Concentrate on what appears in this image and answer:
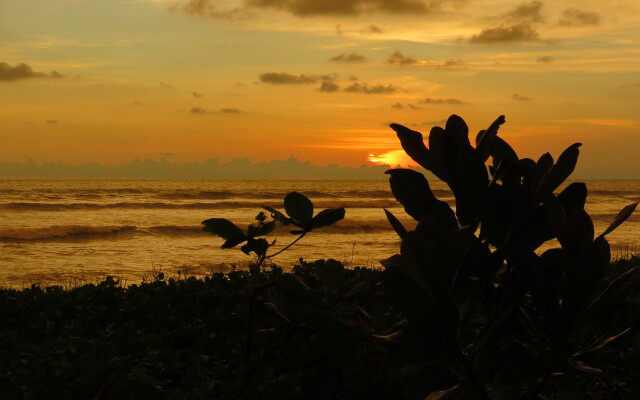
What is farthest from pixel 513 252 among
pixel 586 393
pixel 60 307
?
pixel 60 307

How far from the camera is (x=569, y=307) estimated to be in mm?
1411

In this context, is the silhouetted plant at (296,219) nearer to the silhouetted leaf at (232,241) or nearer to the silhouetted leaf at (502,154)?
the silhouetted leaf at (232,241)

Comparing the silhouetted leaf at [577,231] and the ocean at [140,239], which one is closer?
the silhouetted leaf at [577,231]

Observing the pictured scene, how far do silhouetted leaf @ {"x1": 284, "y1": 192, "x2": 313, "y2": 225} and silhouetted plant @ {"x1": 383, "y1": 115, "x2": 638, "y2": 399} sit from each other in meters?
0.41

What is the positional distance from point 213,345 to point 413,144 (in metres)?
2.13

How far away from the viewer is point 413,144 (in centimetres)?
160

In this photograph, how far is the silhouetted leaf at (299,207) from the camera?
200 cm

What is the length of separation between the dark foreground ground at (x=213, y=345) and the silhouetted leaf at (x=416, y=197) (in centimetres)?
34

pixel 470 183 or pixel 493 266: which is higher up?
pixel 470 183

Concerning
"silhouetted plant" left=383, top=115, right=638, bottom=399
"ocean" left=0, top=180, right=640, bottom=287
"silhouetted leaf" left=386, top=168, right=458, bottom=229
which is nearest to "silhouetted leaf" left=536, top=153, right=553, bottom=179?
"silhouetted plant" left=383, top=115, right=638, bottom=399

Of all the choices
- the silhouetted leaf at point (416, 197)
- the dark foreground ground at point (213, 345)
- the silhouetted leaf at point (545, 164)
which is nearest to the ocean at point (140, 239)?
the dark foreground ground at point (213, 345)

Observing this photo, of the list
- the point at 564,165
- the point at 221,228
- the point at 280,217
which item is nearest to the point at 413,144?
the point at 564,165

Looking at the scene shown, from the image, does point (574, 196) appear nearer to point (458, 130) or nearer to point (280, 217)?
point (458, 130)

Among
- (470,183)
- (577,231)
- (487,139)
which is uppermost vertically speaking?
(487,139)
